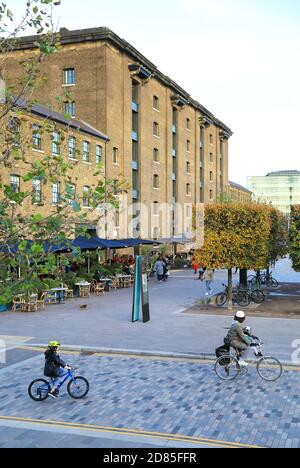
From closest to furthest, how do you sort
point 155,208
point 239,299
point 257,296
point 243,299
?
1. point 243,299
2. point 239,299
3. point 257,296
4. point 155,208

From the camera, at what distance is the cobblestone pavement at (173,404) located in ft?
29.1

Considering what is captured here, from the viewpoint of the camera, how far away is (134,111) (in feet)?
161

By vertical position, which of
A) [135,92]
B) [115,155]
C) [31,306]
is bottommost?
[31,306]

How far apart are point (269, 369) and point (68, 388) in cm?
455

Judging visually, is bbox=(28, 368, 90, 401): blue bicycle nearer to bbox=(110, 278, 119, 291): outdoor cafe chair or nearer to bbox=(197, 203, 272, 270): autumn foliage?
bbox=(197, 203, 272, 270): autumn foliage

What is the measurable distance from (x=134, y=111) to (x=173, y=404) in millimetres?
41503

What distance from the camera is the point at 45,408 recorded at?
400 inches

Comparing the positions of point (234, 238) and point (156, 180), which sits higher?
point (156, 180)

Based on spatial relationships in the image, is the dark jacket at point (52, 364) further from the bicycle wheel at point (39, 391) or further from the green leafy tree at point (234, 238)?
the green leafy tree at point (234, 238)

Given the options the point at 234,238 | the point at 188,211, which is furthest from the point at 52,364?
the point at 188,211

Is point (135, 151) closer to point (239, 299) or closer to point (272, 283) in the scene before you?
point (272, 283)

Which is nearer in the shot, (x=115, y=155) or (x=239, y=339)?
(x=239, y=339)

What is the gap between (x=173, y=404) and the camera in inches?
405

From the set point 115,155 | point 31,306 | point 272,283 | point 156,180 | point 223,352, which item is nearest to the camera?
point 223,352
